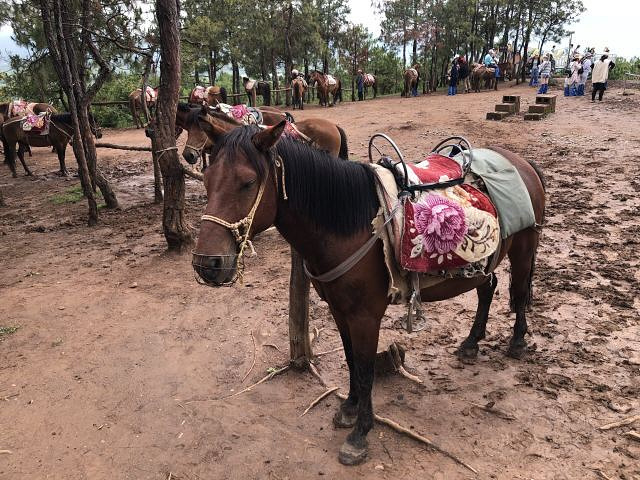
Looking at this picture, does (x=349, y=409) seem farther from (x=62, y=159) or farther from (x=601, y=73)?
(x=601, y=73)

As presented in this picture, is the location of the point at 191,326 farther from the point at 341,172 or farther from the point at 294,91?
the point at 294,91

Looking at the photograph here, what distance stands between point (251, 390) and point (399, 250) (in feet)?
5.71

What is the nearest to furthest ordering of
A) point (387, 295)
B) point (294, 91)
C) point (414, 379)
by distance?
point (387, 295) → point (414, 379) → point (294, 91)

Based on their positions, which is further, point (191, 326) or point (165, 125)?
point (165, 125)

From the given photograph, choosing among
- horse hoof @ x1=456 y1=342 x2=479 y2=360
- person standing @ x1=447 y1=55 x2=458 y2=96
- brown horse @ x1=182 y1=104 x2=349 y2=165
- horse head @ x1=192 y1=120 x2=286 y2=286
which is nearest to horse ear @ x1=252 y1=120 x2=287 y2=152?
horse head @ x1=192 y1=120 x2=286 y2=286

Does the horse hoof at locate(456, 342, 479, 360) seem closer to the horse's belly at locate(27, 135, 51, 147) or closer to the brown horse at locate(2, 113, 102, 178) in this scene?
the brown horse at locate(2, 113, 102, 178)

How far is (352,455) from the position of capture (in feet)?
8.34

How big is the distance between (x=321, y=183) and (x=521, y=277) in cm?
201

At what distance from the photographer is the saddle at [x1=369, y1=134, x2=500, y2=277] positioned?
2297 mm

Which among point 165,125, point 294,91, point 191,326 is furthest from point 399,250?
point 294,91

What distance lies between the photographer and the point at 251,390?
128 inches

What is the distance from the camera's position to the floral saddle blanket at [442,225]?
7.54ft

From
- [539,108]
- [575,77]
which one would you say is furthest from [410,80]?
[539,108]

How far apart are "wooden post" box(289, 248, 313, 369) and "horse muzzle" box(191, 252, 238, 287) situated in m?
1.41
